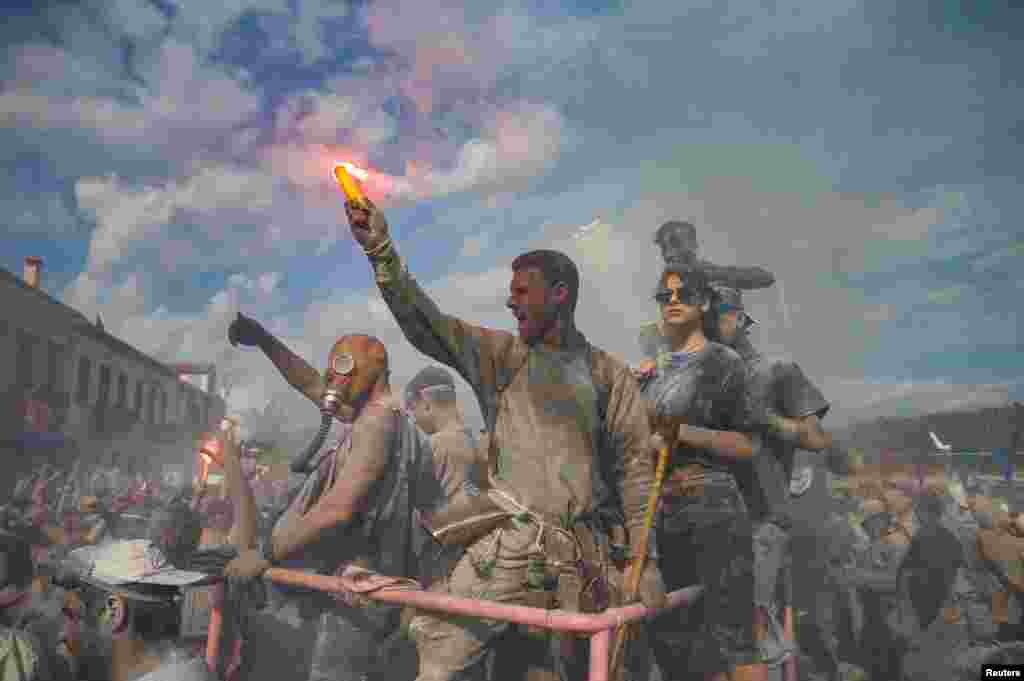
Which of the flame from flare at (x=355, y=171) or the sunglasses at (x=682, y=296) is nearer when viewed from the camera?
the flame from flare at (x=355, y=171)

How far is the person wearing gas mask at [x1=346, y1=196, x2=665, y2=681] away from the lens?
2.59 meters

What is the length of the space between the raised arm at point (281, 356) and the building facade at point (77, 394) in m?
12.7

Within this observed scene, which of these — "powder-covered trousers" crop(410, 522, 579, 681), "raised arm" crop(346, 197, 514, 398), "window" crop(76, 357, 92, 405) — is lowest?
"powder-covered trousers" crop(410, 522, 579, 681)

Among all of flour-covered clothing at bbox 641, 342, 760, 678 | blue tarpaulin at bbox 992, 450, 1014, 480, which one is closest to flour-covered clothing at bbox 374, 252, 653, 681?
flour-covered clothing at bbox 641, 342, 760, 678

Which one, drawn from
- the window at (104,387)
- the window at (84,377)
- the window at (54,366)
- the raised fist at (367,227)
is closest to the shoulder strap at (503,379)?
the raised fist at (367,227)

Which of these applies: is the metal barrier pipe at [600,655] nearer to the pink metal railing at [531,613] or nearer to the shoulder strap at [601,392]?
the pink metal railing at [531,613]

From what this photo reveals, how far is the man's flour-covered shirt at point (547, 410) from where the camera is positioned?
2.80m

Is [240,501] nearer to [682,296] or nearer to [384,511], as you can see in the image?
[384,511]

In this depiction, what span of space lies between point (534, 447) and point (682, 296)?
1.79 m

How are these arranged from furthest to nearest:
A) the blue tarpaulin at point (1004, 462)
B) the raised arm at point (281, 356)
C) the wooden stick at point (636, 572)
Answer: the blue tarpaulin at point (1004, 462), the raised arm at point (281, 356), the wooden stick at point (636, 572)

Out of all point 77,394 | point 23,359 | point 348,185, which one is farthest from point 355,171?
point 77,394

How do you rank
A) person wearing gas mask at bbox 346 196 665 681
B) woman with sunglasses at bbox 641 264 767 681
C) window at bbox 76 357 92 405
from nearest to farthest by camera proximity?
person wearing gas mask at bbox 346 196 665 681 → woman with sunglasses at bbox 641 264 767 681 → window at bbox 76 357 92 405

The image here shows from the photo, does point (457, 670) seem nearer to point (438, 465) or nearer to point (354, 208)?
point (438, 465)

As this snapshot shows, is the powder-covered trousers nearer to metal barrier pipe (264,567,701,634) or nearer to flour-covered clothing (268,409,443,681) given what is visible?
metal barrier pipe (264,567,701,634)
